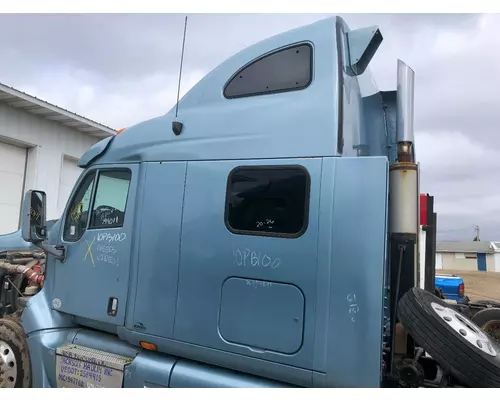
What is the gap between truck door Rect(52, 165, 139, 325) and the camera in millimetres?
3227

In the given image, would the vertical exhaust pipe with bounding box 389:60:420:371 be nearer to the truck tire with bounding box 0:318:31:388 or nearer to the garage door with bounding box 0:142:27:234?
the truck tire with bounding box 0:318:31:388

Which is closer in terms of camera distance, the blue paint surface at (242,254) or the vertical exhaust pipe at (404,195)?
the blue paint surface at (242,254)

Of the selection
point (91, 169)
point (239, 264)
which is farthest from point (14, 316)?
point (239, 264)

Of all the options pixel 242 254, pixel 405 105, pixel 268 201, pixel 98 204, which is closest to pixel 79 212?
pixel 98 204

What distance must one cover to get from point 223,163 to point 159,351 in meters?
1.58

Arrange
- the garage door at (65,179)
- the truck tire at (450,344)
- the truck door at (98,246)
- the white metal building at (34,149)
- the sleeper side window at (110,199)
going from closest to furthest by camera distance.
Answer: the truck tire at (450,344) < the truck door at (98,246) < the sleeper side window at (110,199) < the white metal building at (34,149) < the garage door at (65,179)

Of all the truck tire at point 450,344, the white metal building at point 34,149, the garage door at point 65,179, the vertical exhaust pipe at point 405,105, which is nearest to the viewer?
the truck tire at point 450,344

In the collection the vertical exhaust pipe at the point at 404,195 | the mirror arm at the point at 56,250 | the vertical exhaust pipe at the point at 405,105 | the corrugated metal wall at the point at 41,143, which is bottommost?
the mirror arm at the point at 56,250

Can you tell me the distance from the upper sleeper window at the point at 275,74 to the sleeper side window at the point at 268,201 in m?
0.65

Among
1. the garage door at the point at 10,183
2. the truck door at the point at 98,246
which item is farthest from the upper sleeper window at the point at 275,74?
the garage door at the point at 10,183

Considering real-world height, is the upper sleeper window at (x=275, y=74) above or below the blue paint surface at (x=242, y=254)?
above

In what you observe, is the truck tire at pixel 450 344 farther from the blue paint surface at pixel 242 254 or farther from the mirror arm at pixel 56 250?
the mirror arm at pixel 56 250

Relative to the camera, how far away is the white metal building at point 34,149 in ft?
33.2

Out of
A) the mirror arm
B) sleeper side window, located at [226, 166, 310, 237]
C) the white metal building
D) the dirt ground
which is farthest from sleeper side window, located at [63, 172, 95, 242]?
the dirt ground
